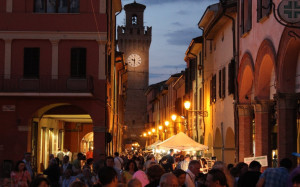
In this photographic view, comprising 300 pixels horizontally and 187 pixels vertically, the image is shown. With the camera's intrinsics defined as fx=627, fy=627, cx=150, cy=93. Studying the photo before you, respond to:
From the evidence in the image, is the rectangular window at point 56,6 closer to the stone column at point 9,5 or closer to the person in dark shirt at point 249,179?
the stone column at point 9,5

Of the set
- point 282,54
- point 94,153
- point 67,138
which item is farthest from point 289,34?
point 67,138

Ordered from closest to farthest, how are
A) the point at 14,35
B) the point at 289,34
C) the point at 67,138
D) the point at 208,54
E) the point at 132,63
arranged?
1. the point at 289,34
2. the point at 14,35
3. the point at 208,54
4. the point at 67,138
5. the point at 132,63

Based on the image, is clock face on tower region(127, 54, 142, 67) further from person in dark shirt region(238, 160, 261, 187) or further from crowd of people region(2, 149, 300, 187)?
person in dark shirt region(238, 160, 261, 187)

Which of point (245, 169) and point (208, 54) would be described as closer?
point (245, 169)

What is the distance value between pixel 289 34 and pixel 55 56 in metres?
17.0

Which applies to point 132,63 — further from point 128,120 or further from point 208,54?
point 208,54

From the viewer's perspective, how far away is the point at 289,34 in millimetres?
15992

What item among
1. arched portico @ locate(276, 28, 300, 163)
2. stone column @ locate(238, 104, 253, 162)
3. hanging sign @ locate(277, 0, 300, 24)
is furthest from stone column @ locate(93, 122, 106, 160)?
hanging sign @ locate(277, 0, 300, 24)

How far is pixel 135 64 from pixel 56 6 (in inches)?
2604

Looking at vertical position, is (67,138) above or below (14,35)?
below

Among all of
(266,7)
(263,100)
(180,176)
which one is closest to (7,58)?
(263,100)

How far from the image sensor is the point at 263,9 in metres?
19.6

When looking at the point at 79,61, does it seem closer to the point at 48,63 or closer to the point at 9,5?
the point at 48,63

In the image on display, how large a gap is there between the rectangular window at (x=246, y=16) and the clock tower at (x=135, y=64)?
7353cm
